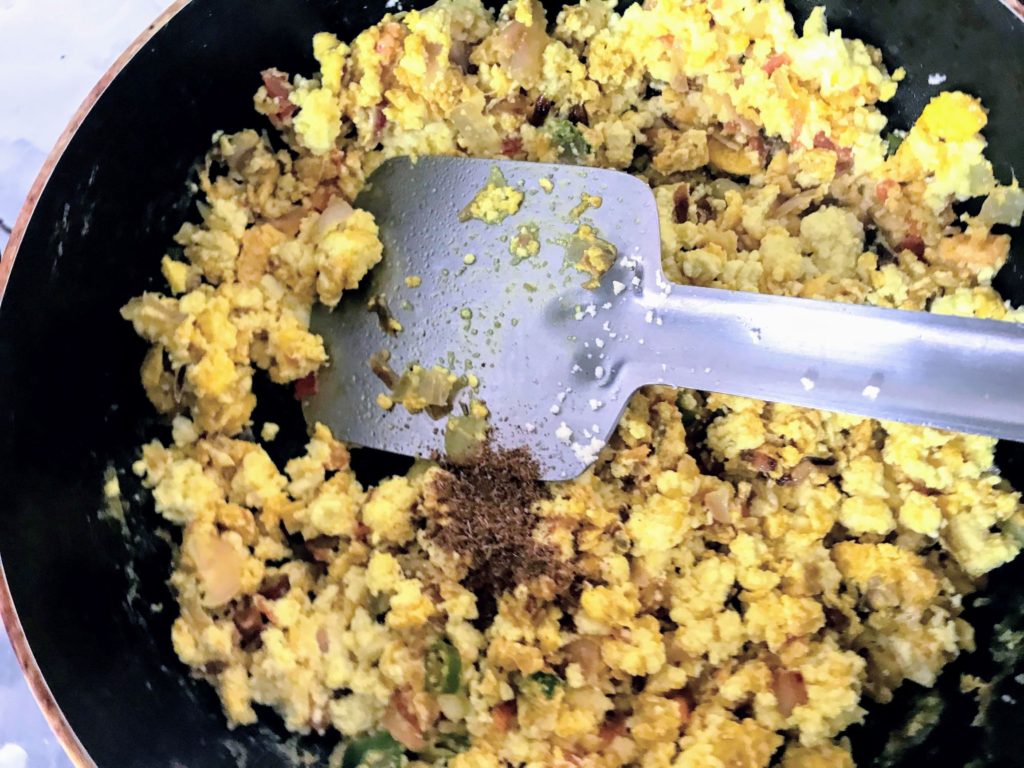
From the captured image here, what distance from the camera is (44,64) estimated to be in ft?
5.81

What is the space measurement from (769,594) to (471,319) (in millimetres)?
659

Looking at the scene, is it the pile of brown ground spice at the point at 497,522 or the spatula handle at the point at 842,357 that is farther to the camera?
the pile of brown ground spice at the point at 497,522

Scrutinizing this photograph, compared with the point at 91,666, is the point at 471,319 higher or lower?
Answer: higher

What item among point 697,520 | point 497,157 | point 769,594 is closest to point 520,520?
point 697,520

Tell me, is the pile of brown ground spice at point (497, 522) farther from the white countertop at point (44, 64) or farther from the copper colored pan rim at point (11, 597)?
the white countertop at point (44, 64)

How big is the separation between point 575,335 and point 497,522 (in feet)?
1.07

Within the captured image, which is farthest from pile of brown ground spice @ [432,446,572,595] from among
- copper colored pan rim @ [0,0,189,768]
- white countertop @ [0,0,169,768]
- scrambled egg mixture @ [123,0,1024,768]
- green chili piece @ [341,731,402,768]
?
white countertop @ [0,0,169,768]

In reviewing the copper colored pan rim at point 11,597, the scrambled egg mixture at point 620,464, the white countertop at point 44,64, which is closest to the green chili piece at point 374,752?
the scrambled egg mixture at point 620,464

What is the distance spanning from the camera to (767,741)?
1.25m

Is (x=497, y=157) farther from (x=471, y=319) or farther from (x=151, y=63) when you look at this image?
(x=151, y=63)

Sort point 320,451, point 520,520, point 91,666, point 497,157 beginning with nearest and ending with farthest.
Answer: point 91,666
point 520,520
point 320,451
point 497,157

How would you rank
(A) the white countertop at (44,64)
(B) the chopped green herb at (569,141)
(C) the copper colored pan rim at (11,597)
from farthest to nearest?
(A) the white countertop at (44,64) < (B) the chopped green herb at (569,141) < (C) the copper colored pan rim at (11,597)

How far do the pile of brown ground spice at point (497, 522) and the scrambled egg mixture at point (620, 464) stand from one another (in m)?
0.02

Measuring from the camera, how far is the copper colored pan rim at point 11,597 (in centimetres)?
106
